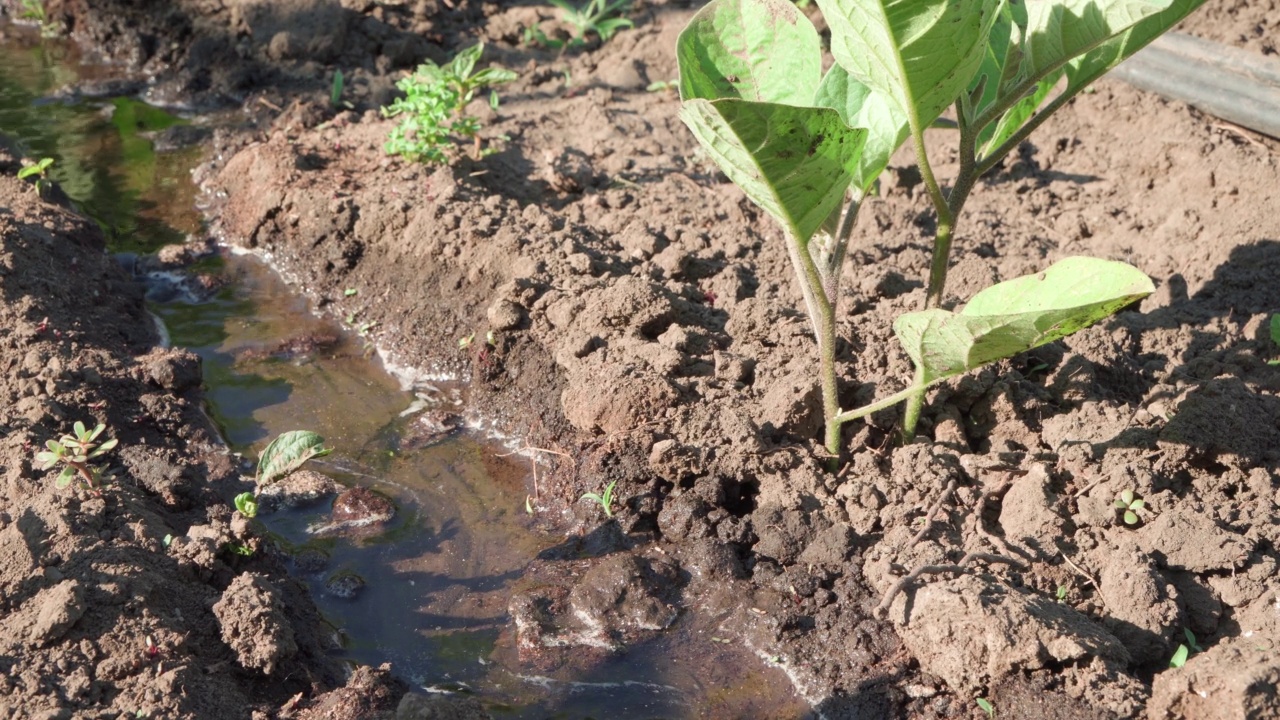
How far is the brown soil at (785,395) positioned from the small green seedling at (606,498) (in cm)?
4

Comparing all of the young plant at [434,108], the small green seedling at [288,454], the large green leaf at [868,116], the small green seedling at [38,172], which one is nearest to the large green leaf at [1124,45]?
the large green leaf at [868,116]

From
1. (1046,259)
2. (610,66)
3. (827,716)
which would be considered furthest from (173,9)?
(827,716)

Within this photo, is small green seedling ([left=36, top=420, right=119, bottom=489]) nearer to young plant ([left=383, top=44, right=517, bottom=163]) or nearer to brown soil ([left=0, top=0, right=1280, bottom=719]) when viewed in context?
brown soil ([left=0, top=0, right=1280, bottom=719])

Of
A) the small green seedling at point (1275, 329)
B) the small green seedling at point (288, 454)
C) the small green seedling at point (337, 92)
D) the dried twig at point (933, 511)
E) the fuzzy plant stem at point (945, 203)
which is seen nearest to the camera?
the fuzzy plant stem at point (945, 203)

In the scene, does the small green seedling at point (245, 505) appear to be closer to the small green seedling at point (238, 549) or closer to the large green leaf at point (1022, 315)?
the small green seedling at point (238, 549)

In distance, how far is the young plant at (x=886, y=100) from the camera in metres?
2.20

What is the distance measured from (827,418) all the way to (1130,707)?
3.31 ft

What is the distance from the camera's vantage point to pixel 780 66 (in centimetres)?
266

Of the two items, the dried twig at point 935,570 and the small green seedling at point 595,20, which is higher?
the small green seedling at point 595,20

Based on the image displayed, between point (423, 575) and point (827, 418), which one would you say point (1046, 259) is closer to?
point (827, 418)

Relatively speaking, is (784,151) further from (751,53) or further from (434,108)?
(434,108)

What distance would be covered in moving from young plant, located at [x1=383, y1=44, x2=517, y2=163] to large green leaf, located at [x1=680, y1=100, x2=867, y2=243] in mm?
2240

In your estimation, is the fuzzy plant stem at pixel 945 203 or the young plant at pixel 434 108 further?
the young plant at pixel 434 108

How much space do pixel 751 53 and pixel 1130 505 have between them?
1.47 meters
